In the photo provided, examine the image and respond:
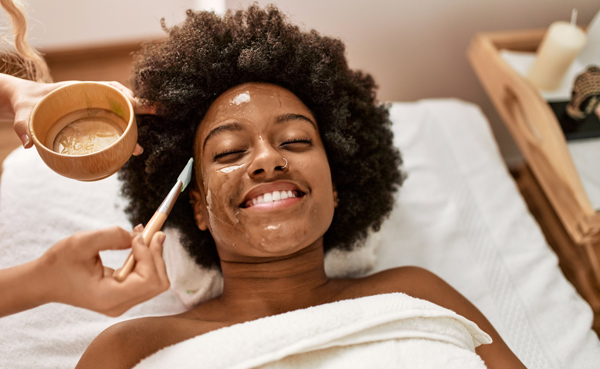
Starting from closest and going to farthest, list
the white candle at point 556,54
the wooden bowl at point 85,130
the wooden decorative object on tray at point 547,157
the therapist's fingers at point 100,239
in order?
the therapist's fingers at point 100,239
the wooden bowl at point 85,130
the wooden decorative object on tray at point 547,157
the white candle at point 556,54

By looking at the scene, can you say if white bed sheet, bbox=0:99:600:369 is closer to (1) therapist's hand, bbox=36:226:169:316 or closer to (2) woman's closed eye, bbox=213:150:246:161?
A: (2) woman's closed eye, bbox=213:150:246:161

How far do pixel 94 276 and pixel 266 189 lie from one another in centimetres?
40

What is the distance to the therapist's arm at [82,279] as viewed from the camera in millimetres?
811

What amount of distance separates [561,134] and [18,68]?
4.96ft

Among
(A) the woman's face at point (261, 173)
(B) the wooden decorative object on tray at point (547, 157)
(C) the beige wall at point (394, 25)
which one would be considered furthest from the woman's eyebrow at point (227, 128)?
(B) the wooden decorative object on tray at point (547, 157)

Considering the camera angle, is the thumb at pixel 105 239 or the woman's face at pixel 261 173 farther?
the woman's face at pixel 261 173

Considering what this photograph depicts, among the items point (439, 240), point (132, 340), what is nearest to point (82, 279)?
point (132, 340)

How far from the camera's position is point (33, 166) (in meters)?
1.58

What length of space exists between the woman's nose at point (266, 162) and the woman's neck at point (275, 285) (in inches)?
9.8

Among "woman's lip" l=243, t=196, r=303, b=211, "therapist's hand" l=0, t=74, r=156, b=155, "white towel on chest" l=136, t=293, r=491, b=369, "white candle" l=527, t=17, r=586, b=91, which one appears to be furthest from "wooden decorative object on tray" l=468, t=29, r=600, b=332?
"therapist's hand" l=0, t=74, r=156, b=155

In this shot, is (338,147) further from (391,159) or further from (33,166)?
(33,166)

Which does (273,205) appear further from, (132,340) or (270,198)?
(132,340)

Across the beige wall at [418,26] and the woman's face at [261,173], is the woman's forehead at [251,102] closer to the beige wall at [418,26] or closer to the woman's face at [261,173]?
the woman's face at [261,173]

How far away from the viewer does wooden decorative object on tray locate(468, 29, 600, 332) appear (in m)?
1.47
